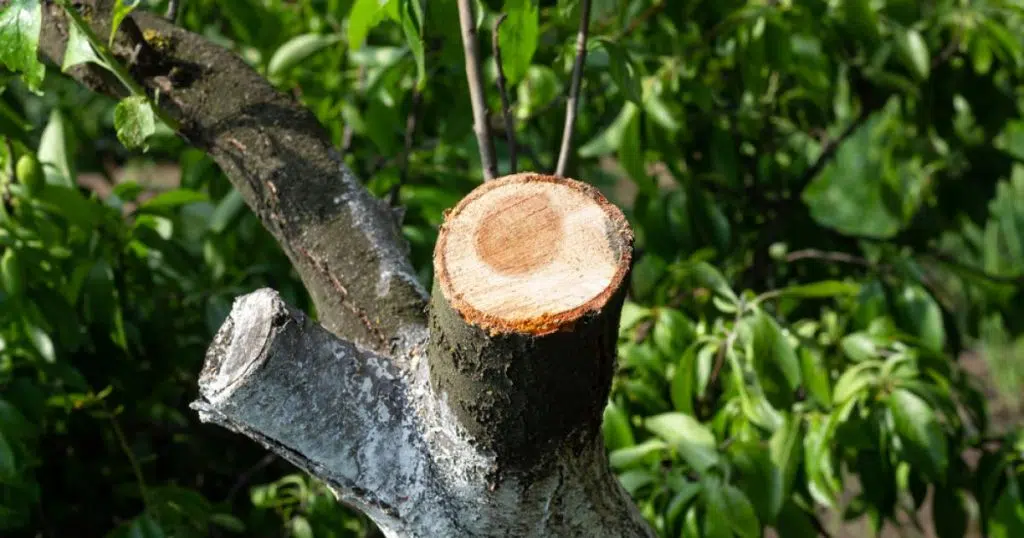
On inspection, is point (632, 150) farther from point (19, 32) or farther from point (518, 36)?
point (19, 32)

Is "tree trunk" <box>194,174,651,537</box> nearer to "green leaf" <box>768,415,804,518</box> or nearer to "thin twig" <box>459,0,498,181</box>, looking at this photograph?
"thin twig" <box>459,0,498,181</box>

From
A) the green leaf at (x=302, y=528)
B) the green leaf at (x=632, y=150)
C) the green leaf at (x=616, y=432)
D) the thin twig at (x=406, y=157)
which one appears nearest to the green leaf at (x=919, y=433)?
the green leaf at (x=616, y=432)

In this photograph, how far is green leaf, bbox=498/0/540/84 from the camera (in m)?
1.18

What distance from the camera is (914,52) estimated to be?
78.3 inches

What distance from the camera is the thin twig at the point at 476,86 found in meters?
1.21

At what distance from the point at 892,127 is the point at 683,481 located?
4.64 feet

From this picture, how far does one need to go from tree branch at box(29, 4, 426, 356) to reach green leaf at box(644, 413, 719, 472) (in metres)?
0.52

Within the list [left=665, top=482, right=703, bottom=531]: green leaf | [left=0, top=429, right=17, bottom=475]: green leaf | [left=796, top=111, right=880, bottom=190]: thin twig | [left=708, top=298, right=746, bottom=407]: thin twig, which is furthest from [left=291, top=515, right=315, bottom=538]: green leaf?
[left=796, top=111, right=880, bottom=190]: thin twig

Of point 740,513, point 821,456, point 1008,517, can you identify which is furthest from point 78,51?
point 1008,517

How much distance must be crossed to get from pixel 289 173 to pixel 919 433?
908 millimetres

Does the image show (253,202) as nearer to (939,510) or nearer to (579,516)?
(579,516)

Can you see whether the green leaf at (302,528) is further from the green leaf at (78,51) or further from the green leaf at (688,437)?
the green leaf at (78,51)

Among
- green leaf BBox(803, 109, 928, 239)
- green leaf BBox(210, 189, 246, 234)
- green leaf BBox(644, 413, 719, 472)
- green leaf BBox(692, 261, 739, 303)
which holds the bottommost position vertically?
green leaf BBox(803, 109, 928, 239)

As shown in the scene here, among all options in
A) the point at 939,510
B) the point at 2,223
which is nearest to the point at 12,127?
the point at 2,223
